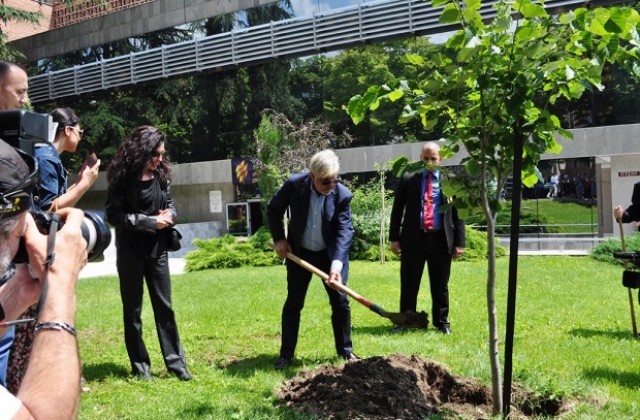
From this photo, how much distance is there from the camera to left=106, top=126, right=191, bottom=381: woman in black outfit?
5.16 metres

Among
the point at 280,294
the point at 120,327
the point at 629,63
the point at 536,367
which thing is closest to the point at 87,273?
the point at 280,294

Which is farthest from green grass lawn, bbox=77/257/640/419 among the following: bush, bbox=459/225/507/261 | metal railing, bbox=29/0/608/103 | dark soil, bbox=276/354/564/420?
metal railing, bbox=29/0/608/103

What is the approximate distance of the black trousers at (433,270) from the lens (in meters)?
6.85

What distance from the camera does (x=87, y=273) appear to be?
1599 centimetres

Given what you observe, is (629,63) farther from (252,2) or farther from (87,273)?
(252,2)

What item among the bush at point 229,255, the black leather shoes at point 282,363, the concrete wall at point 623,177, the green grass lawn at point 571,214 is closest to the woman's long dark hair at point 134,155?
the black leather shoes at point 282,363

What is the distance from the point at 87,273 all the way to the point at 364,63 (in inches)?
464

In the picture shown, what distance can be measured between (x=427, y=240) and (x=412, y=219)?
0.28 metres

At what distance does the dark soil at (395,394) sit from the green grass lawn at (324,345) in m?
0.17

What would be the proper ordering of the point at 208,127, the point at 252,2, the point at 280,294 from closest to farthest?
the point at 280,294 → the point at 252,2 → the point at 208,127

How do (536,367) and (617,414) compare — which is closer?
(617,414)

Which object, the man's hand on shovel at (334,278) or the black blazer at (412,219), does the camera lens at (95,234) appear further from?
the black blazer at (412,219)

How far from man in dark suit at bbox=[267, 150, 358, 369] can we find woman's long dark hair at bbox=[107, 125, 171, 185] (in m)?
1.16

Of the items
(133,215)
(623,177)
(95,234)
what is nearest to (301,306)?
(133,215)
